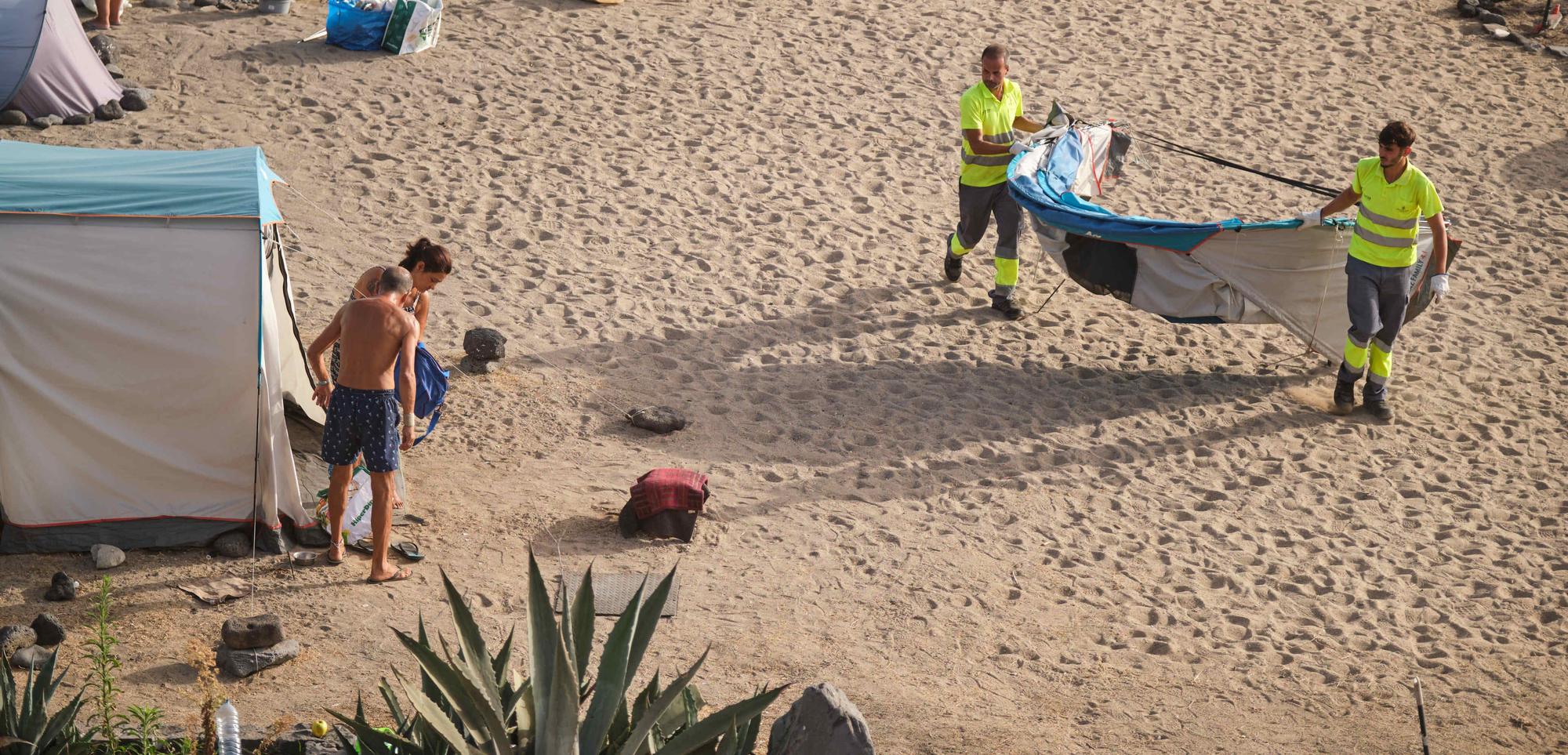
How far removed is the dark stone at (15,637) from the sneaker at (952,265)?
6368 mm

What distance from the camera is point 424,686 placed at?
4969mm

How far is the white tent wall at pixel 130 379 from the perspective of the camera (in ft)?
21.1

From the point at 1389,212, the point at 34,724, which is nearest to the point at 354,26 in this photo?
the point at 1389,212

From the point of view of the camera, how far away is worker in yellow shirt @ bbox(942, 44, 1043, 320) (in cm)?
941

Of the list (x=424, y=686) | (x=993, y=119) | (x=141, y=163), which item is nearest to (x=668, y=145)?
(x=993, y=119)

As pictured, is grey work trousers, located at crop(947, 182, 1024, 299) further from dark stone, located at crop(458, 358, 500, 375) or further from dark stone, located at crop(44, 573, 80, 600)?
dark stone, located at crop(44, 573, 80, 600)

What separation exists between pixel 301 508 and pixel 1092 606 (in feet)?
12.8

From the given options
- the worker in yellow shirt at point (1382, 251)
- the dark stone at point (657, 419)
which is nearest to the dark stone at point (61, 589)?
the dark stone at point (657, 419)

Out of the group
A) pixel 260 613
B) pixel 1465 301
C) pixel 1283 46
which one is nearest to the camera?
pixel 260 613

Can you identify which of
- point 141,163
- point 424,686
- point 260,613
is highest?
point 141,163

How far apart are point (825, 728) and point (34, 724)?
276cm

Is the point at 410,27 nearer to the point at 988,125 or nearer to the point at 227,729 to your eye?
the point at 988,125

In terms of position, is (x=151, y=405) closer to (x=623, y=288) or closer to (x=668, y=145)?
(x=623, y=288)

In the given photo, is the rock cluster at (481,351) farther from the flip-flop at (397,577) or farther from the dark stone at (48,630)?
the dark stone at (48,630)
